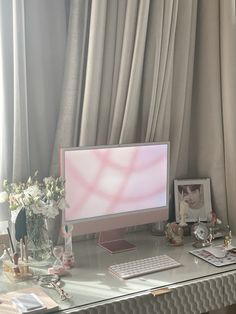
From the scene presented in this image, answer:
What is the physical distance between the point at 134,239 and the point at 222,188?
0.55 metres

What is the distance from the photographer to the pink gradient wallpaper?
2127mm

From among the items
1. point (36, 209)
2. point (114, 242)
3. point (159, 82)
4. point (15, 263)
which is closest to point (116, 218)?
point (114, 242)

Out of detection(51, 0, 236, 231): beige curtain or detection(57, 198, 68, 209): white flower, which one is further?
detection(51, 0, 236, 231): beige curtain

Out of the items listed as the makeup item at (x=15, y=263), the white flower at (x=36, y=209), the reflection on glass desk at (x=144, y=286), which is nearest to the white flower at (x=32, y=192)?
the white flower at (x=36, y=209)

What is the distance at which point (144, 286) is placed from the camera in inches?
73.2

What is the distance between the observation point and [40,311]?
1630 millimetres

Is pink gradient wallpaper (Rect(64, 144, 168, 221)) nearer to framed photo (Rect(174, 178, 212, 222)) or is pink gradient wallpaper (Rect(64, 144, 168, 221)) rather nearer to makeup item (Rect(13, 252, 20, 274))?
framed photo (Rect(174, 178, 212, 222))

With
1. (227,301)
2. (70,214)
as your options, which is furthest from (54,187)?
(227,301)

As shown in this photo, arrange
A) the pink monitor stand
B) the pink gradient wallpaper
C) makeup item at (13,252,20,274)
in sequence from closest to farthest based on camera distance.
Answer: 1. makeup item at (13,252,20,274)
2. the pink gradient wallpaper
3. the pink monitor stand

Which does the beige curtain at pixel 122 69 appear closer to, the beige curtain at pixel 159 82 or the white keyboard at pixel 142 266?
the beige curtain at pixel 159 82

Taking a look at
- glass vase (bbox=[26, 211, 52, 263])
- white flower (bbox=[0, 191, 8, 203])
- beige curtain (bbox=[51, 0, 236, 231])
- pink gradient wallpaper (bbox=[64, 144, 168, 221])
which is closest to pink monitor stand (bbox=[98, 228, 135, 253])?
pink gradient wallpaper (bbox=[64, 144, 168, 221])

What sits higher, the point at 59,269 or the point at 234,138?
the point at 234,138

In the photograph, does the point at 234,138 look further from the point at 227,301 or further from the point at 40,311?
the point at 40,311

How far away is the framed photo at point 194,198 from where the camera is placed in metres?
2.50
